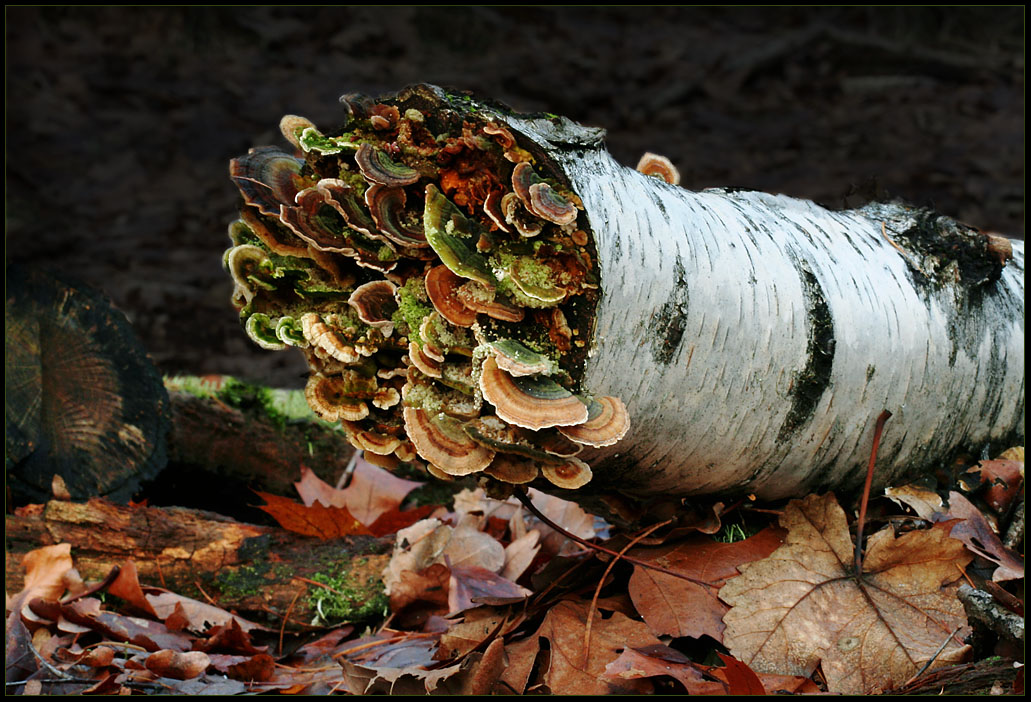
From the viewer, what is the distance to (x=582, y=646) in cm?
172

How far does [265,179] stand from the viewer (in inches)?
68.6

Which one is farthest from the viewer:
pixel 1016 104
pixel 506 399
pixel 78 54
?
pixel 1016 104

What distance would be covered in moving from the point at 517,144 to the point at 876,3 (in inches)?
269

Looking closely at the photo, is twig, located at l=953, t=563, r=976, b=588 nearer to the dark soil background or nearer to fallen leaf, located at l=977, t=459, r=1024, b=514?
fallen leaf, located at l=977, t=459, r=1024, b=514

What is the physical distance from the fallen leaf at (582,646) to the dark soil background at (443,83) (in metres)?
4.62

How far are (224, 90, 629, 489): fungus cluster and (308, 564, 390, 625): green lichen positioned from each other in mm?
856

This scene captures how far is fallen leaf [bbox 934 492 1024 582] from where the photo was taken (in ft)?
5.84

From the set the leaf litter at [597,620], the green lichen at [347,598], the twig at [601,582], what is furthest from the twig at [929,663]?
the green lichen at [347,598]

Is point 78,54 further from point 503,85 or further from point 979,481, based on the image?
point 979,481

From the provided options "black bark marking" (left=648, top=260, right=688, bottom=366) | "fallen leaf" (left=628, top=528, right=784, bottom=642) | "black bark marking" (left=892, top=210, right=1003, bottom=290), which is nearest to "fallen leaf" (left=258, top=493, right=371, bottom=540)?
"fallen leaf" (left=628, top=528, right=784, bottom=642)

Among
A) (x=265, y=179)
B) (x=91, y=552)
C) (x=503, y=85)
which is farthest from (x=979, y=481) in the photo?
(x=503, y=85)

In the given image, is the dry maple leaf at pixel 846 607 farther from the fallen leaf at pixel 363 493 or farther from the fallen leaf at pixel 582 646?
Answer: the fallen leaf at pixel 363 493

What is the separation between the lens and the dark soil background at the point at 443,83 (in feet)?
20.4

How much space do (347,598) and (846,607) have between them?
4.74 ft
